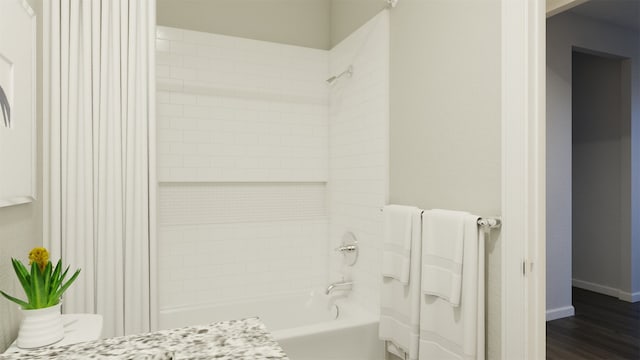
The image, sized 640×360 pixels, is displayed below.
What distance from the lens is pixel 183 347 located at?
0.74 m

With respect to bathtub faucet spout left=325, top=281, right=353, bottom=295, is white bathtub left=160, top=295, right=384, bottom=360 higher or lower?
lower

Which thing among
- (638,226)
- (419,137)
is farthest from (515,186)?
(638,226)

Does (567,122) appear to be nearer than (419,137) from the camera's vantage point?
No

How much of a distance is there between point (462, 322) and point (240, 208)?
1742mm

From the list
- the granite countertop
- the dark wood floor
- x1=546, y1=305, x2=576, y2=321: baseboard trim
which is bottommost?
the dark wood floor

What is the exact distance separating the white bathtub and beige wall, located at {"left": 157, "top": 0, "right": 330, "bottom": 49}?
1933 mm

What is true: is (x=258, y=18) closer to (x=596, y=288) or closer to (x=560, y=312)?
(x=560, y=312)

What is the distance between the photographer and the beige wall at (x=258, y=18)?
2701mm

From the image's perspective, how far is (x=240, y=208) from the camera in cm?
287

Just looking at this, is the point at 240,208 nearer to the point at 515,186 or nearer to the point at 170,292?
the point at 170,292

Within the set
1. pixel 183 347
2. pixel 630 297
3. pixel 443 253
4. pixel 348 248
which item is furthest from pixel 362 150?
pixel 630 297

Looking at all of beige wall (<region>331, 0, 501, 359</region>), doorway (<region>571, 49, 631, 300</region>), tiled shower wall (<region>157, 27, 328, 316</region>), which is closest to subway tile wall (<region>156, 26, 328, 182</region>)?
tiled shower wall (<region>157, 27, 328, 316</region>)

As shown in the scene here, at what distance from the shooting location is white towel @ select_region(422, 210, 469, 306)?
1.63 metres

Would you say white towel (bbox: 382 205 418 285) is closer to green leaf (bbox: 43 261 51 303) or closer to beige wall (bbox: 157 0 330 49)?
green leaf (bbox: 43 261 51 303)
